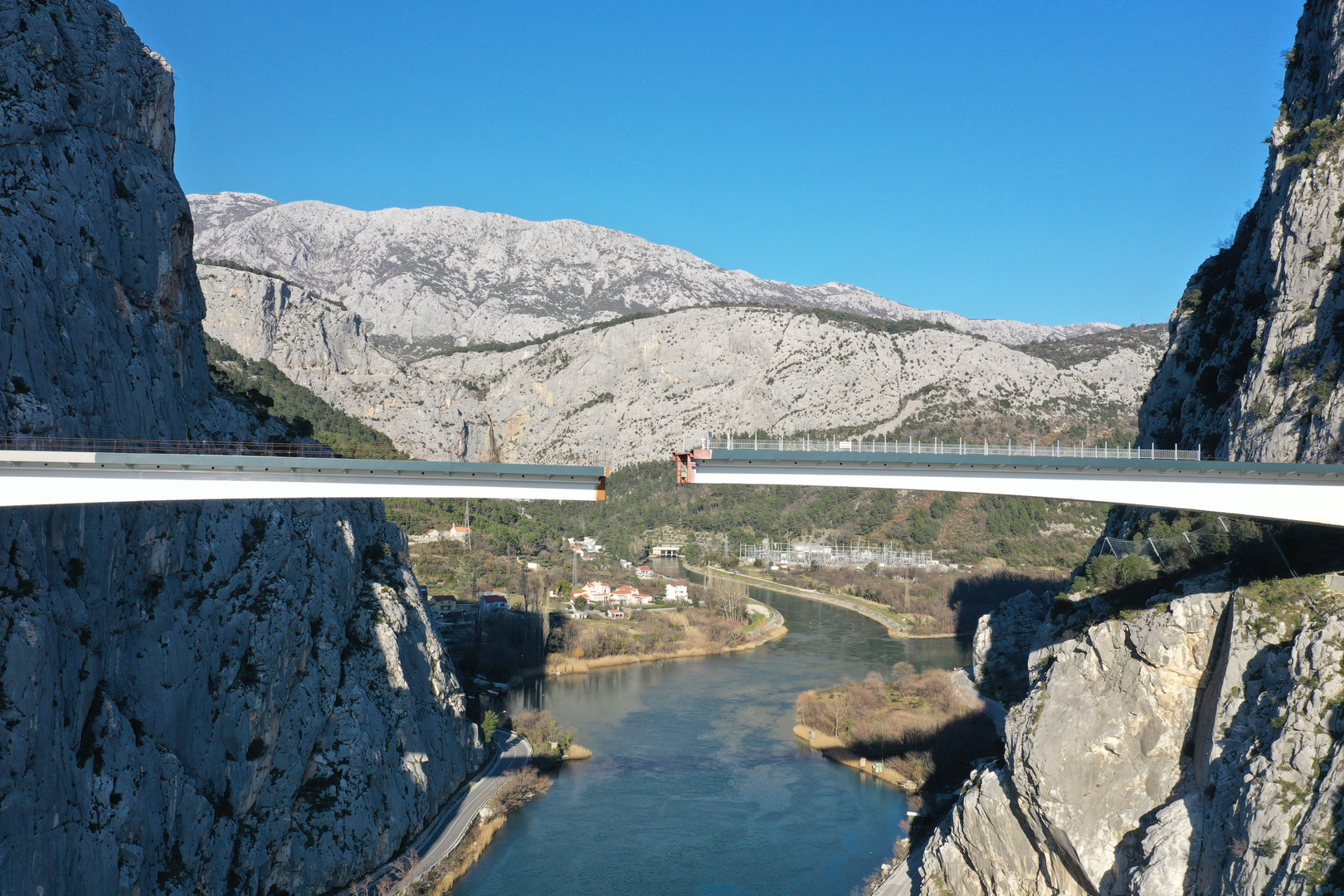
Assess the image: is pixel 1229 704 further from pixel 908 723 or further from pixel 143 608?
pixel 143 608

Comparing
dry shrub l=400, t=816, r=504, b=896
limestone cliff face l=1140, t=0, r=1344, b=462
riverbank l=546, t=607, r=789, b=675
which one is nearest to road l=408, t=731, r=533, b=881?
dry shrub l=400, t=816, r=504, b=896

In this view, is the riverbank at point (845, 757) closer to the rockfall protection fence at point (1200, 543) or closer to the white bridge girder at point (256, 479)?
the rockfall protection fence at point (1200, 543)

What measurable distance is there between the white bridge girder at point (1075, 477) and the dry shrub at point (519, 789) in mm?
22075

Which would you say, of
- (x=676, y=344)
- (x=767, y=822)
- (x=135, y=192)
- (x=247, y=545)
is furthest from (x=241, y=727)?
(x=676, y=344)

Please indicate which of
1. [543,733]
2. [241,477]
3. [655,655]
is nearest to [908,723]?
[543,733]

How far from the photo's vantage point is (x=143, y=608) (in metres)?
25.7

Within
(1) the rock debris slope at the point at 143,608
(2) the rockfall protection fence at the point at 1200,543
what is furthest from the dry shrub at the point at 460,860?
(2) the rockfall protection fence at the point at 1200,543

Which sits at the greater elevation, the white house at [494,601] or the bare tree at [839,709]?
the white house at [494,601]

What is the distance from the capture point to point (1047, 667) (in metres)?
30.8

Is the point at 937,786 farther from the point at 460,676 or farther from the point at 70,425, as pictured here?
the point at 70,425

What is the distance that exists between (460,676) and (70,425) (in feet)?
125

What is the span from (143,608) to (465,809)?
1790 centimetres

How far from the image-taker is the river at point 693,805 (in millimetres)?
33500

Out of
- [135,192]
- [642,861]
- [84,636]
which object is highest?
[135,192]
